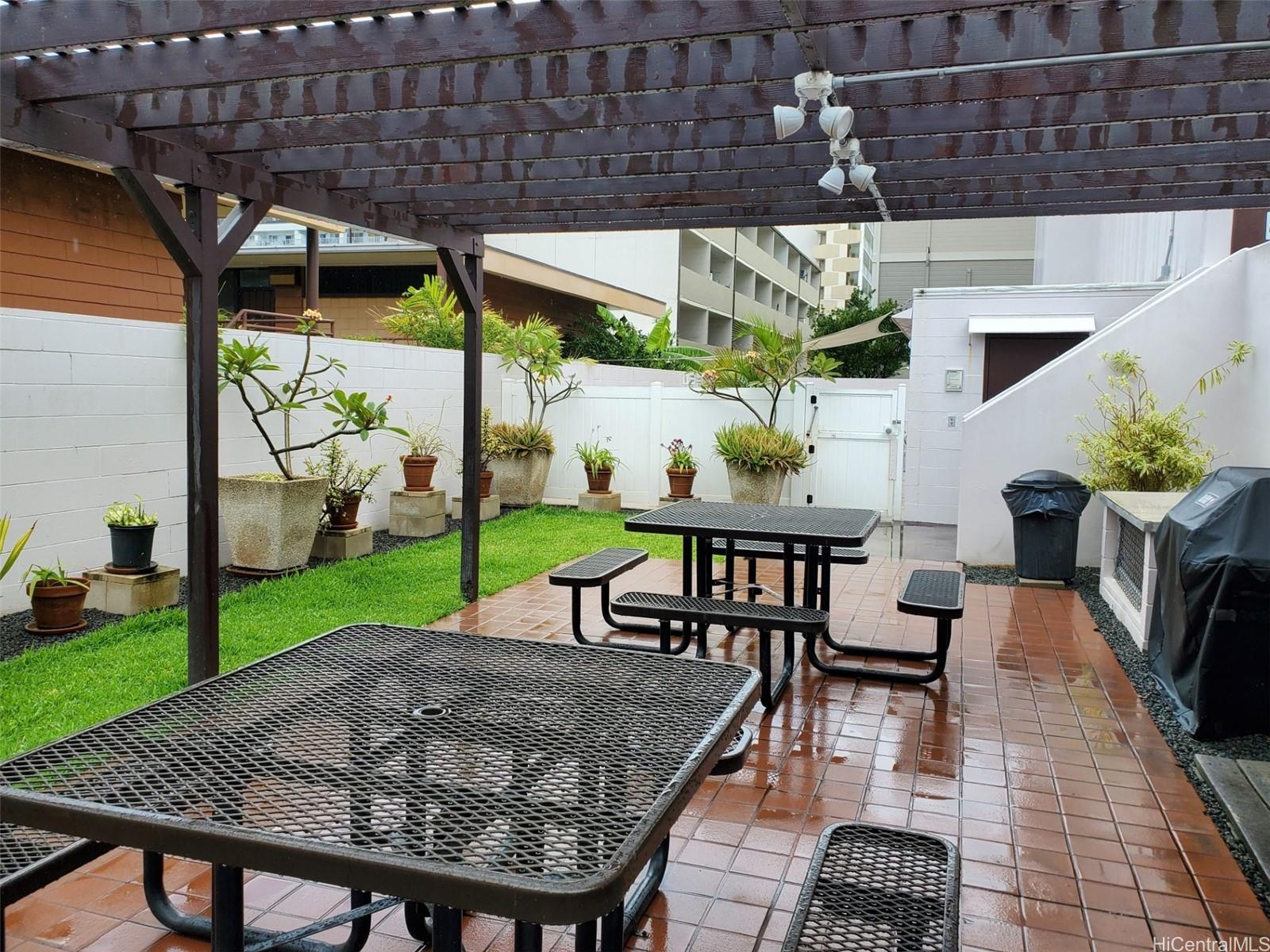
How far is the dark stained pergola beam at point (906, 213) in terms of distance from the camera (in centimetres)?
510

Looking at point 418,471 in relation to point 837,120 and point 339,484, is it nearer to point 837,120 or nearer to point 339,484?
point 339,484

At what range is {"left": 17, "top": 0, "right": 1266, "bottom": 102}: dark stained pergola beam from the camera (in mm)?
2990

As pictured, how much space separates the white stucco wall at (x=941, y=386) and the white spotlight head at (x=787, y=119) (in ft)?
26.4

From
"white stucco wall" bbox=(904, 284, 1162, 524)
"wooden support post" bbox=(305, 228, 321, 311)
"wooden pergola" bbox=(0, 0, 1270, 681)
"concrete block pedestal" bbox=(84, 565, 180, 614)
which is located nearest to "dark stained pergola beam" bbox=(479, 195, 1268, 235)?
"wooden pergola" bbox=(0, 0, 1270, 681)

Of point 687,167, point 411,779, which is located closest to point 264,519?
point 687,167

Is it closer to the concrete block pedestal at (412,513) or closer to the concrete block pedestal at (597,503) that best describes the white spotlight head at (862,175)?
the concrete block pedestal at (412,513)

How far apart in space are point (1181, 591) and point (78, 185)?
384 inches

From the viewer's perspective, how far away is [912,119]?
13.3ft

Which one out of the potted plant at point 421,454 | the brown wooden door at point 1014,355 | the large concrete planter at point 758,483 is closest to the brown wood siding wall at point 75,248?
the potted plant at point 421,454

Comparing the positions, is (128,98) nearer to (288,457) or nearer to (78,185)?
(288,457)

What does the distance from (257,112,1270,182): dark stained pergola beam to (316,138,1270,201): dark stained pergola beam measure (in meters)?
0.04

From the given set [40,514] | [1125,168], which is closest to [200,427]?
[40,514]

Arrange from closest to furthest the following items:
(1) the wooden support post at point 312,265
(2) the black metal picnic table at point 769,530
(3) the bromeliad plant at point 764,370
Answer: (2) the black metal picnic table at point 769,530 < (3) the bromeliad plant at point 764,370 < (1) the wooden support post at point 312,265

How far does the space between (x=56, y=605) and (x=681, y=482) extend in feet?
24.2
